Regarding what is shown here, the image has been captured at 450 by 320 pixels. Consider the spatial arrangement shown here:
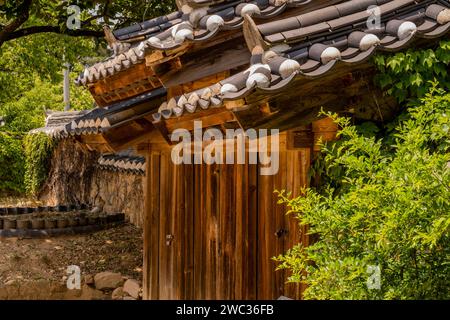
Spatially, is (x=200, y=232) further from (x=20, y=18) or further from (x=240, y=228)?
(x=20, y=18)

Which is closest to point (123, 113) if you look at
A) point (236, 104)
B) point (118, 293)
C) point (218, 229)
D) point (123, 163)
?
point (218, 229)

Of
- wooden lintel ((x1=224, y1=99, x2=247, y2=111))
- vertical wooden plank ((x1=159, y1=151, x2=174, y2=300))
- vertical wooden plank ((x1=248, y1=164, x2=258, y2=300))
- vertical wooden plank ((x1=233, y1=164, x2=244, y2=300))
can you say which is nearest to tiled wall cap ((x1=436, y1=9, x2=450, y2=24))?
wooden lintel ((x1=224, y1=99, x2=247, y2=111))

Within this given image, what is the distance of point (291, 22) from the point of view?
11.8 ft

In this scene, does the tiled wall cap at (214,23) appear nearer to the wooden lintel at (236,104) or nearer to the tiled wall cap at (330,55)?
the wooden lintel at (236,104)

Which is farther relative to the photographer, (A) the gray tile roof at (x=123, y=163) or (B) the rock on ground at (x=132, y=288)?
(A) the gray tile roof at (x=123, y=163)

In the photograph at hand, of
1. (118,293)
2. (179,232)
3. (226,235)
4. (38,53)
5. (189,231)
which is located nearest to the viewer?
(226,235)

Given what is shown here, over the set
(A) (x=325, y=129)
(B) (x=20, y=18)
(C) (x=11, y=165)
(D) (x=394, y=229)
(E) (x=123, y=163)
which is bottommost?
(D) (x=394, y=229)

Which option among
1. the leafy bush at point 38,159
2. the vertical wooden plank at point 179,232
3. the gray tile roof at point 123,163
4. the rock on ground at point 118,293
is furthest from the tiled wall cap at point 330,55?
the leafy bush at point 38,159

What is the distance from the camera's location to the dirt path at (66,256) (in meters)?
9.64

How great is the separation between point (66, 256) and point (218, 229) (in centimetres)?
616

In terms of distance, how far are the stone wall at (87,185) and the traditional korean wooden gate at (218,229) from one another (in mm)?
6973

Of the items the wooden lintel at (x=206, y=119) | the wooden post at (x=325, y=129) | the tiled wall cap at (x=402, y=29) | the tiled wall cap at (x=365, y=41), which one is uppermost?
Answer: the tiled wall cap at (x=402, y=29)

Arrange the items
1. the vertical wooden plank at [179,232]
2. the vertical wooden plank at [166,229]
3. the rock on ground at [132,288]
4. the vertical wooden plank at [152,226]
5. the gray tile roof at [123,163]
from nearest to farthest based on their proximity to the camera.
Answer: the vertical wooden plank at [179,232] < the vertical wooden plank at [166,229] < the vertical wooden plank at [152,226] < the rock on ground at [132,288] < the gray tile roof at [123,163]

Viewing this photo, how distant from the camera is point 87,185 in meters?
16.8
